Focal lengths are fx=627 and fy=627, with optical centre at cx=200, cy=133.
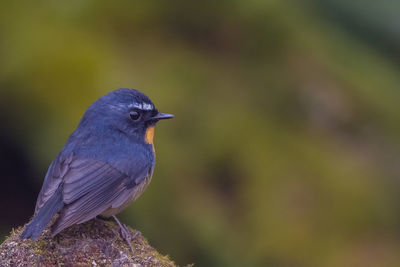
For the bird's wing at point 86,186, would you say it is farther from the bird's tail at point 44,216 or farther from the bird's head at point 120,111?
the bird's head at point 120,111

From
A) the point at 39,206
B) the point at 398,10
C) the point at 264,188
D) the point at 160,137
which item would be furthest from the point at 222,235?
the point at 398,10

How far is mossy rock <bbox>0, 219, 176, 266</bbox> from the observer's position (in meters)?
3.54

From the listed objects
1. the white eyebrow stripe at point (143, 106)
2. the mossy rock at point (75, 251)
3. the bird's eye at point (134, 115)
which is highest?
the white eyebrow stripe at point (143, 106)

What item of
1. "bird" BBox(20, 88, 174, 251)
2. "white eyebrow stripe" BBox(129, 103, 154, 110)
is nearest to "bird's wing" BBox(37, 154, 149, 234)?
"bird" BBox(20, 88, 174, 251)

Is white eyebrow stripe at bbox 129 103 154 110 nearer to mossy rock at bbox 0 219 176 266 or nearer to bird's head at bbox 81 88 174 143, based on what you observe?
bird's head at bbox 81 88 174 143

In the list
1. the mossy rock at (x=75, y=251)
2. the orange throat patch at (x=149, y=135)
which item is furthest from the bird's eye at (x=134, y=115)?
the mossy rock at (x=75, y=251)

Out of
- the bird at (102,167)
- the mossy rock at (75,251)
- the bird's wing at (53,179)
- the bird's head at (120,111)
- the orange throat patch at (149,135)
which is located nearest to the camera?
the mossy rock at (75,251)

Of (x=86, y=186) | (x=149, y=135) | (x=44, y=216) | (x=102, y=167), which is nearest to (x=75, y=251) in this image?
(x=44, y=216)

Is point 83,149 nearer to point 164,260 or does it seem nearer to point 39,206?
point 39,206

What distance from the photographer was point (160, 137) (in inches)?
223

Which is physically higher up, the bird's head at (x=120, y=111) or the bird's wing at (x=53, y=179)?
the bird's head at (x=120, y=111)

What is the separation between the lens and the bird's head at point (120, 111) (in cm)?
470

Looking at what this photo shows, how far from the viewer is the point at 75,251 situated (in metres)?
3.61

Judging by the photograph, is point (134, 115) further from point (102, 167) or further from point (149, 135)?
point (102, 167)
